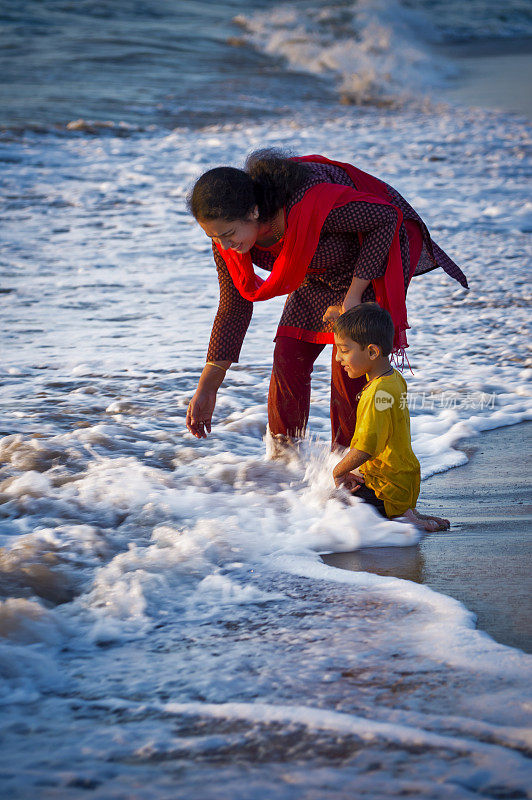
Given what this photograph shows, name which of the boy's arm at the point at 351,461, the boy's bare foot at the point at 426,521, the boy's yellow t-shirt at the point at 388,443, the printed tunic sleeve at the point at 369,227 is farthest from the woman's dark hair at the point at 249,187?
the boy's bare foot at the point at 426,521

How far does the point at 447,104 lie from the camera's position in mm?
18656

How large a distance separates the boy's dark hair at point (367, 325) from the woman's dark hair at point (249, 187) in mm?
423

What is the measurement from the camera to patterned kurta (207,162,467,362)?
112 inches

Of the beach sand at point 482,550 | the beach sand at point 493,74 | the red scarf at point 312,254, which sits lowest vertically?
the beach sand at point 482,550

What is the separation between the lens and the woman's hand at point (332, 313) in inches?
119

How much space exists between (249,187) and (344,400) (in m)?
0.90

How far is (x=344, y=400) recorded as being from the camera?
3193 mm

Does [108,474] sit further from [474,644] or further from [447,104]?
[447,104]

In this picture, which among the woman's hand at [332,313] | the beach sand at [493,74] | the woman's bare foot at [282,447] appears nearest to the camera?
the woman's hand at [332,313]

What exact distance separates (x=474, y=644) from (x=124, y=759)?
0.92 m

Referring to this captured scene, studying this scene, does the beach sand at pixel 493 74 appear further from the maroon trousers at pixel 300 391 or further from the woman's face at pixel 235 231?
the woman's face at pixel 235 231

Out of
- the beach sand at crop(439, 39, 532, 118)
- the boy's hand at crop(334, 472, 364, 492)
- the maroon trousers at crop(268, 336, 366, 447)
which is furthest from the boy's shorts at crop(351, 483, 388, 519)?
the beach sand at crop(439, 39, 532, 118)

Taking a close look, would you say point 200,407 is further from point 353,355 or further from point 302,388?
point 353,355

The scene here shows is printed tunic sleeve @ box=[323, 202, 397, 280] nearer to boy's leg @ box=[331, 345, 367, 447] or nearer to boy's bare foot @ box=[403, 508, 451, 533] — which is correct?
boy's leg @ box=[331, 345, 367, 447]
